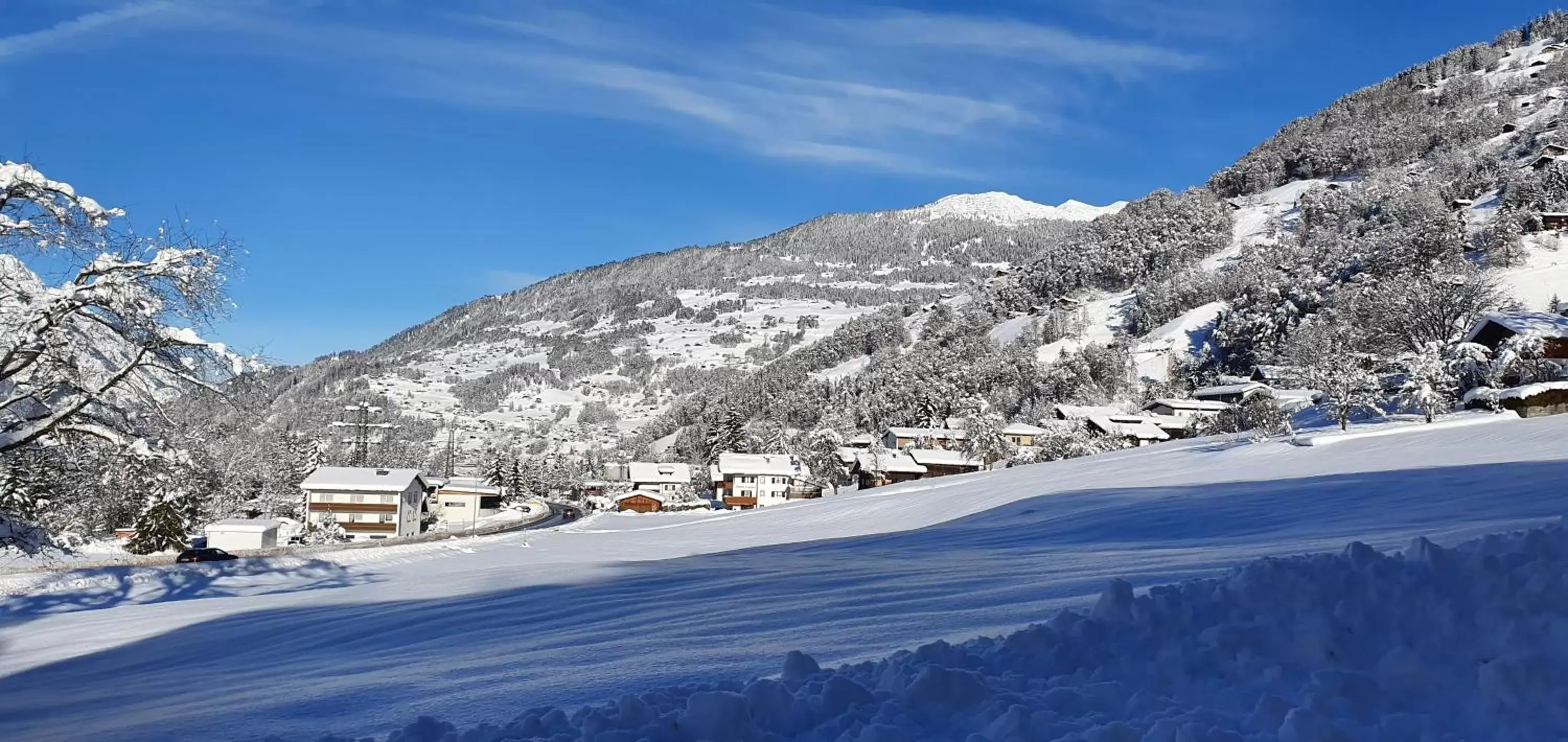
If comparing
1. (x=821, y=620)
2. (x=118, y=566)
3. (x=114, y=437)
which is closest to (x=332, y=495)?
(x=118, y=566)

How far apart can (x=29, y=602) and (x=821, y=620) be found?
14782 mm

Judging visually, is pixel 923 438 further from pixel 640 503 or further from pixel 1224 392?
pixel 640 503

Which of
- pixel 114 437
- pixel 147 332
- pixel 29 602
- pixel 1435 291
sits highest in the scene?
pixel 1435 291

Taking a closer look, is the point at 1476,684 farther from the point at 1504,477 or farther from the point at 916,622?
the point at 1504,477

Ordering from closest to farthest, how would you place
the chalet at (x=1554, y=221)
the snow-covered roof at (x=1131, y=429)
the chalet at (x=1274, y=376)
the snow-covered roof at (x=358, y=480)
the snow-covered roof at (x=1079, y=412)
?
the chalet at (x=1274, y=376)
the snow-covered roof at (x=1131, y=429)
the snow-covered roof at (x=358, y=480)
the snow-covered roof at (x=1079, y=412)
the chalet at (x=1554, y=221)

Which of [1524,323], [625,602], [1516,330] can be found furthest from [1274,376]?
[625,602]

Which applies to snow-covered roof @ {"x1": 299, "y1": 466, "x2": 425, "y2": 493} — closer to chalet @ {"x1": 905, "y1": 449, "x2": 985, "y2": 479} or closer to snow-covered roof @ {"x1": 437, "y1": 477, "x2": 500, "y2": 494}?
snow-covered roof @ {"x1": 437, "y1": 477, "x2": 500, "y2": 494}

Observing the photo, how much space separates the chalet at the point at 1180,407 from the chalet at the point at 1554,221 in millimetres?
35522

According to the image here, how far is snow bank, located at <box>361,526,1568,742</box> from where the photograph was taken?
13.5 feet

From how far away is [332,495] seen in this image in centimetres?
6353

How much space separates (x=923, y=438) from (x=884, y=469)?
12101 millimetres

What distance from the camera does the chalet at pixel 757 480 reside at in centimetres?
7419

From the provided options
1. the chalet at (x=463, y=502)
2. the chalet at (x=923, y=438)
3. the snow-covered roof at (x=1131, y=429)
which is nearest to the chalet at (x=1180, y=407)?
the snow-covered roof at (x=1131, y=429)

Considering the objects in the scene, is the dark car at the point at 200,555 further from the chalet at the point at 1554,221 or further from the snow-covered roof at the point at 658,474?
the chalet at the point at 1554,221
